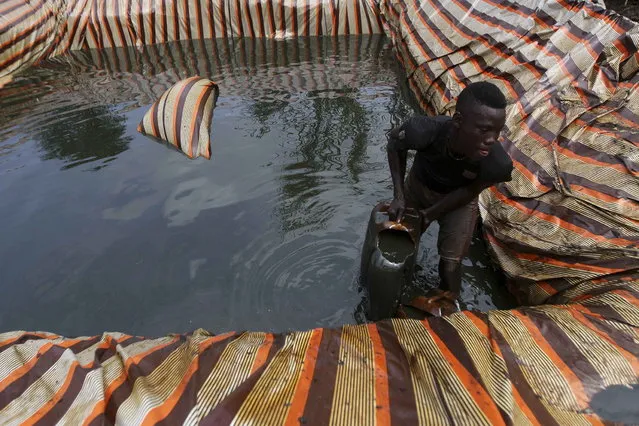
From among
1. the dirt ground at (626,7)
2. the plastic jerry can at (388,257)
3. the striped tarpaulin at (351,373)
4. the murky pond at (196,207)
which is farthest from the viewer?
the dirt ground at (626,7)

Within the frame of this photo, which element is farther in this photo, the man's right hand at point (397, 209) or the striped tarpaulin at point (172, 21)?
the striped tarpaulin at point (172, 21)

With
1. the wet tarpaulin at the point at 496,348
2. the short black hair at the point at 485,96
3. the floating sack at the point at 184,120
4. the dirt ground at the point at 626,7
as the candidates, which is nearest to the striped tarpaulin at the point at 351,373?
the wet tarpaulin at the point at 496,348

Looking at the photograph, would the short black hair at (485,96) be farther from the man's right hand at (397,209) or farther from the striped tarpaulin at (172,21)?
the striped tarpaulin at (172,21)

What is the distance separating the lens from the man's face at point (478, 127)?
2117 millimetres

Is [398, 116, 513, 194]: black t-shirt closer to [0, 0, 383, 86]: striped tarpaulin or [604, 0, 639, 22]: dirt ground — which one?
[0, 0, 383, 86]: striped tarpaulin

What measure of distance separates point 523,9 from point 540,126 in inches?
80.5

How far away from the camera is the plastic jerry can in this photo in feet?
8.54

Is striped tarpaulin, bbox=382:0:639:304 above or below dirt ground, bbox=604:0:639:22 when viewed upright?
below

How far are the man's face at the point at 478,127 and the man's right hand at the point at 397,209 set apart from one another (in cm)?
56

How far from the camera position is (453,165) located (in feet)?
8.39

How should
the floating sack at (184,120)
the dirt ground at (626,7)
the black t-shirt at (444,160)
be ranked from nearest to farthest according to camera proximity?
the black t-shirt at (444,160) → the floating sack at (184,120) → the dirt ground at (626,7)

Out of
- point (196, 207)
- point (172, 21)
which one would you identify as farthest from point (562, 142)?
point (172, 21)

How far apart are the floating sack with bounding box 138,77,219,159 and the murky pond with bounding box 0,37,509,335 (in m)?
0.13

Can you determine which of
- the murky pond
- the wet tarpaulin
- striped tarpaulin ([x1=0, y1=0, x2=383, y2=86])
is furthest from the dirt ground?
the wet tarpaulin
